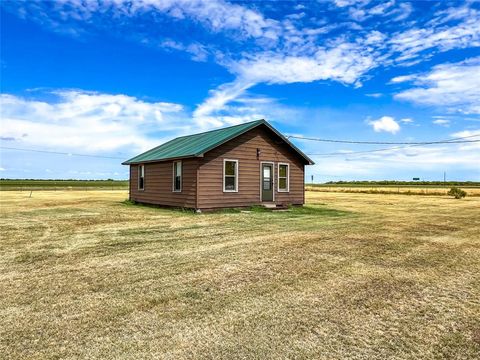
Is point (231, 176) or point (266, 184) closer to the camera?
point (231, 176)

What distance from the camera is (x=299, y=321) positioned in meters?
4.90

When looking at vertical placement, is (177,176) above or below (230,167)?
below

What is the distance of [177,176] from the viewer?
21.2m

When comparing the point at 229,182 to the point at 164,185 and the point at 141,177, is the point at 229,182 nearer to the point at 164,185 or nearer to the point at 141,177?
the point at 164,185

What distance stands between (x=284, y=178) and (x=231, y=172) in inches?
156

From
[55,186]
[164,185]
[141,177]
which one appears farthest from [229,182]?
[55,186]

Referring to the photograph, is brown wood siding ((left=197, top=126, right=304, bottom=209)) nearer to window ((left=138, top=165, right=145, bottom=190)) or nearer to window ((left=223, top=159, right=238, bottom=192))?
window ((left=223, top=159, right=238, bottom=192))

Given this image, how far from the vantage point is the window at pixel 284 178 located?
22969mm

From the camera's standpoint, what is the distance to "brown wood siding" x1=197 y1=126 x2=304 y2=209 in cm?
1955

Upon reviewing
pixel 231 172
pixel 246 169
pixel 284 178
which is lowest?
pixel 284 178

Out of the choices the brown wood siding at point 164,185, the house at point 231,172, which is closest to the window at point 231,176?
the house at point 231,172

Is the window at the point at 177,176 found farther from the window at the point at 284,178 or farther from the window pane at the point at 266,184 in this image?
the window at the point at 284,178

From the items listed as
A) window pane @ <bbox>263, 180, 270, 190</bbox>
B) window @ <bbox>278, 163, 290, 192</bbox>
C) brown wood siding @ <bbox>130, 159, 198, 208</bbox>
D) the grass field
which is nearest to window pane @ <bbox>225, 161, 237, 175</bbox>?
brown wood siding @ <bbox>130, 159, 198, 208</bbox>

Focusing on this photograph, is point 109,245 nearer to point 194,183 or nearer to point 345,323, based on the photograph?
point 345,323
